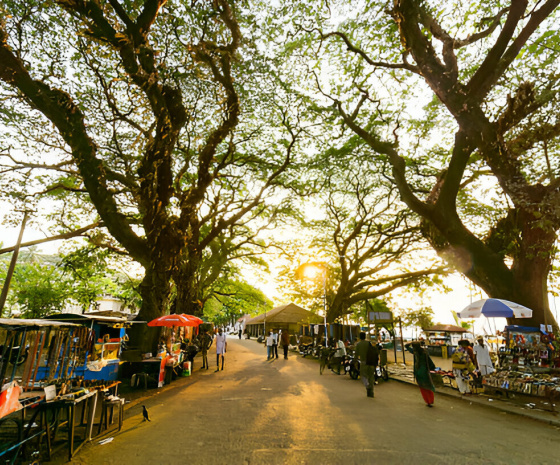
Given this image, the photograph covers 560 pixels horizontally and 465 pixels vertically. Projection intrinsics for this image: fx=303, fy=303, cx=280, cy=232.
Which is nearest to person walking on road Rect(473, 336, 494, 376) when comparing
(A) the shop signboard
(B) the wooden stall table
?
(A) the shop signboard

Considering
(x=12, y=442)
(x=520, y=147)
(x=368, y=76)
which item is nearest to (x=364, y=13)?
(x=368, y=76)

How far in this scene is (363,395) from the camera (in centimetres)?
→ 934

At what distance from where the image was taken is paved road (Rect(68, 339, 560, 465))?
14.6 ft

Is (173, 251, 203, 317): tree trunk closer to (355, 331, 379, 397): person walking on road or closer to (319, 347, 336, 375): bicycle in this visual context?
(319, 347, 336, 375): bicycle

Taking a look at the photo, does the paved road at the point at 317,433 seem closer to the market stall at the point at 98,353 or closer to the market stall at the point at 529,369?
the market stall at the point at 529,369

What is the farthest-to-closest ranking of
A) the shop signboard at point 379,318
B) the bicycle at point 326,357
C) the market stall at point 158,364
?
the shop signboard at point 379,318 → the bicycle at point 326,357 → the market stall at point 158,364

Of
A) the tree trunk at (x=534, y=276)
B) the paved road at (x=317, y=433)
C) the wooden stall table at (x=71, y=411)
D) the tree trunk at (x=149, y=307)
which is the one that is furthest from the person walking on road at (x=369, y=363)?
the tree trunk at (x=149, y=307)

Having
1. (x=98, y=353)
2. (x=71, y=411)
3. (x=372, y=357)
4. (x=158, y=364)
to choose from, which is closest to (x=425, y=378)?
(x=372, y=357)

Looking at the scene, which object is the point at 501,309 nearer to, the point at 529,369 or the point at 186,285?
the point at 529,369

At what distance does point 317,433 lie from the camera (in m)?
5.50

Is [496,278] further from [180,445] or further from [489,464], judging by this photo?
[180,445]

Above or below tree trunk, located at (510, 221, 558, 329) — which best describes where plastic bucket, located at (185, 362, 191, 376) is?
below

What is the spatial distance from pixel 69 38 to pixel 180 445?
42.5 ft

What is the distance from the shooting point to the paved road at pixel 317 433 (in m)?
4.46
